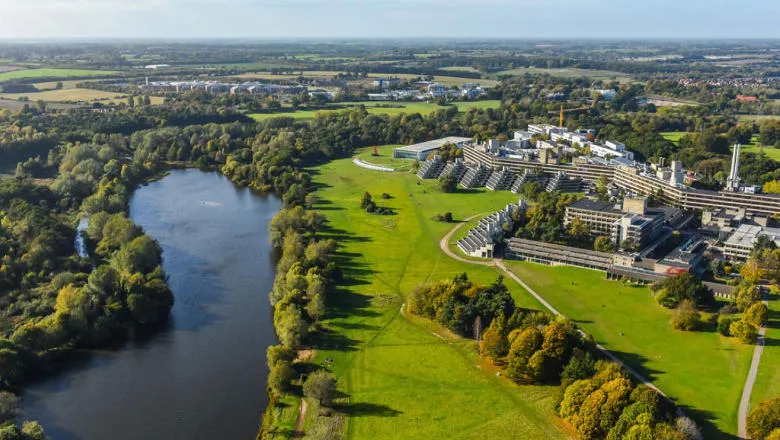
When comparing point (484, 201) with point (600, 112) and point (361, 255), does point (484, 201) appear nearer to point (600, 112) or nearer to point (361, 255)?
point (361, 255)

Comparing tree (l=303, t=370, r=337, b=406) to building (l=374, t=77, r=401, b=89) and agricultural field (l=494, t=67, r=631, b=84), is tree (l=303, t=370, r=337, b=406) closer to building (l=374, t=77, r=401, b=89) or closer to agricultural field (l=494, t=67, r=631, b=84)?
building (l=374, t=77, r=401, b=89)

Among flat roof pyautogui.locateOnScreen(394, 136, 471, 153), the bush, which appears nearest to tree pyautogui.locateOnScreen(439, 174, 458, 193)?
flat roof pyautogui.locateOnScreen(394, 136, 471, 153)

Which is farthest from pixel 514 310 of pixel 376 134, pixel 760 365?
pixel 376 134

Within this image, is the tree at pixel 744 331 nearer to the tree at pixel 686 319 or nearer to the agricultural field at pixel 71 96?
the tree at pixel 686 319

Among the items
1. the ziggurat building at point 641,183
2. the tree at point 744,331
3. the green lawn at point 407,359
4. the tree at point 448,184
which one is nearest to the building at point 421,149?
the ziggurat building at point 641,183

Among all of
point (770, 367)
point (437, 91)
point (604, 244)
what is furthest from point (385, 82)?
point (770, 367)
